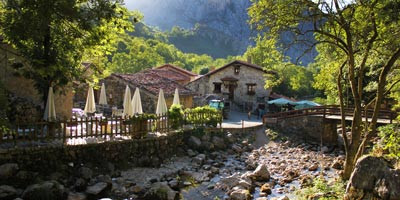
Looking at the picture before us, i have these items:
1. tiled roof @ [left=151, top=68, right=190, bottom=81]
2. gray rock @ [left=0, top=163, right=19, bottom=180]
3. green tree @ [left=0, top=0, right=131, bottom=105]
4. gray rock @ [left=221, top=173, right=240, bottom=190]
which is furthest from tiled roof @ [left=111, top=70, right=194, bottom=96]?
tiled roof @ [left=151, top=68, right=190, bottom=81]

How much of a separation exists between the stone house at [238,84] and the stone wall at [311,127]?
10.2m

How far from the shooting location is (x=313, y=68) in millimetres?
69438

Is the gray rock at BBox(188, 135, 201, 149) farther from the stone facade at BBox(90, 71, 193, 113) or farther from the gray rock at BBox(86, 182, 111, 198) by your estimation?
the gray rock at BBox(86, 182, 111, 198)

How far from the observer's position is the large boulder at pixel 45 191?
39.8 feet

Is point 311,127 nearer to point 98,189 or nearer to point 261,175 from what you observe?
point 261,175

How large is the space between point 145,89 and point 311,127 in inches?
533

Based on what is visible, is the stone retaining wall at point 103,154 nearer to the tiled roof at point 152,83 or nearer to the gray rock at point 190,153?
the gray rock at point 190,153

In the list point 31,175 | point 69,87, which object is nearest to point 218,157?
point 69,87

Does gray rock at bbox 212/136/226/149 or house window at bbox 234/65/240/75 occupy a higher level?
house window at bbox 234/65/240/75

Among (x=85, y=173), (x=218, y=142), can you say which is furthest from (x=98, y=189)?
(x=218, y=142)

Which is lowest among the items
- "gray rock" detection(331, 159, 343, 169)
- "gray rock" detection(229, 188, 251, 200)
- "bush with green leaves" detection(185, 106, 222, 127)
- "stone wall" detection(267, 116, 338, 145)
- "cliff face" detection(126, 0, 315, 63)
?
"gray rock" detection(229, 188, 251, 200)

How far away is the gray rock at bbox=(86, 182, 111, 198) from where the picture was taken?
528 inches

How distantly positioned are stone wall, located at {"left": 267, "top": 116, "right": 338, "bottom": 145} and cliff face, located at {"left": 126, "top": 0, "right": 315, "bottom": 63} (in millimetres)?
108166

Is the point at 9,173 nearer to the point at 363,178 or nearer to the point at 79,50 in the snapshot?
the point at 79,50
